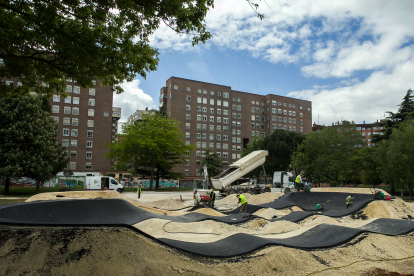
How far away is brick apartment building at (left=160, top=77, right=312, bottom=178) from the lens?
7312 cm

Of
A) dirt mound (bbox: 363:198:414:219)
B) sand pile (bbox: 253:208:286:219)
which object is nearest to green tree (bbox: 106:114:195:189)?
sand pile (bbox: 253:208:286:219)

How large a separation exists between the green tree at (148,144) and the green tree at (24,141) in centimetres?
1183

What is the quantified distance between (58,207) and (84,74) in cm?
588

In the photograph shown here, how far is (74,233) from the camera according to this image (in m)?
5.11

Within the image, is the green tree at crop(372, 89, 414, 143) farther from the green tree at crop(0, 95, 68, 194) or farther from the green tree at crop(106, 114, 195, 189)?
the green tree at crop(0, 95, 68, 194)

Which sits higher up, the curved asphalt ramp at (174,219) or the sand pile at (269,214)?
the curved asphalt ramp at (174,219)

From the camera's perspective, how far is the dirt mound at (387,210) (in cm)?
1493

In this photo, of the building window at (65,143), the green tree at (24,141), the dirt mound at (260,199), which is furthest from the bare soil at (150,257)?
the building window at (65,143)

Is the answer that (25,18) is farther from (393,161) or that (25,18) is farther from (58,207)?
(393,161)

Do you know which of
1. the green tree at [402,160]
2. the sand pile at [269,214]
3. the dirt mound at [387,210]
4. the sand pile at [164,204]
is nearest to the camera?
the dirt mound at [387,210]

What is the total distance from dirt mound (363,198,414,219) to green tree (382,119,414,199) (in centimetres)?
1352

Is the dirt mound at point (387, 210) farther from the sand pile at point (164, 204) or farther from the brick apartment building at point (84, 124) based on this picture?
the brick apartment building at point (84, 124)

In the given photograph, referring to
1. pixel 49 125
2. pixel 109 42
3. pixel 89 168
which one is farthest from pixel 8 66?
pixel 89 168

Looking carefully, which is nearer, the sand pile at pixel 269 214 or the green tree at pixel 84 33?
the green tree at pixel 84 33
